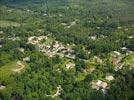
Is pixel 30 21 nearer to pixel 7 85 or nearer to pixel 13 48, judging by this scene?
pixel 13 48

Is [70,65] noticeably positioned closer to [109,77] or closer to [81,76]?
[81,76]

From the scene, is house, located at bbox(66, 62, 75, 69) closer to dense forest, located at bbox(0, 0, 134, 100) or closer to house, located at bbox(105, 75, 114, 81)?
dense forest, located at bbox(0, 0, 134, 100)

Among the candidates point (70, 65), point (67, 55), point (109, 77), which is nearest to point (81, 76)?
point (109, 77)

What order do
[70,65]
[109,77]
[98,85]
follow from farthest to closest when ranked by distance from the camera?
1. [70,65]
2. [109,77]
3. [98,85]

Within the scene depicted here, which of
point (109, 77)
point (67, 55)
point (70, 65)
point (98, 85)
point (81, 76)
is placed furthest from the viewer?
point (67, 55)

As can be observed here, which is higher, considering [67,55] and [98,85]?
[98,85]

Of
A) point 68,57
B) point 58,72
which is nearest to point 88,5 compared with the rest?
point 68,57

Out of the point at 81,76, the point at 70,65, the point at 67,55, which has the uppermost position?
the point at 70,65

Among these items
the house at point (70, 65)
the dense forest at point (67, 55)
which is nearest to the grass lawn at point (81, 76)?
the dense forest at point (67, 55)

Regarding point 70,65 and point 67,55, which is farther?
point 67,55
